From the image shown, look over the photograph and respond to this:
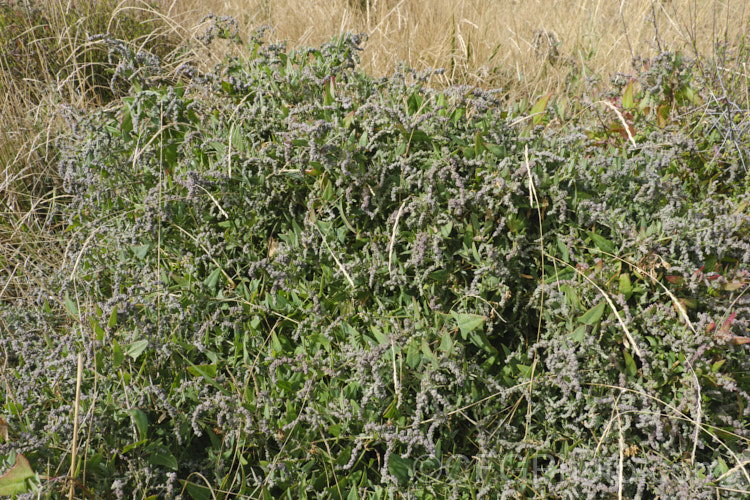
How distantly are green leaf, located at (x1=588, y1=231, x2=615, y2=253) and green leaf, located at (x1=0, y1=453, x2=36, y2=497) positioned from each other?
1762 millimetres

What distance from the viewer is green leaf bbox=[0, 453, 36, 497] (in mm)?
1573

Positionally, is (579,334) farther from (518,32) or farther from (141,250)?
(518,32)

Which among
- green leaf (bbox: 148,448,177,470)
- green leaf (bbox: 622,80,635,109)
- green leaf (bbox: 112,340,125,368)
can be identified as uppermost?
green leaf (bbox: 622,80,635,109)

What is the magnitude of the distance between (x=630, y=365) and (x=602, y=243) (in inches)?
15.3

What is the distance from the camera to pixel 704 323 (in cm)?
178

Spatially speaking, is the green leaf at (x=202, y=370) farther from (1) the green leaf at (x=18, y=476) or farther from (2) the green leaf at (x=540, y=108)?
(2) the green leaf at (x=540, y=108)

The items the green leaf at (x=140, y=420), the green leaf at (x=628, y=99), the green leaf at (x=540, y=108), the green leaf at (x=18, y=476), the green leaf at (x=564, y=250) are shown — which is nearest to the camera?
the green leaf at (x=18, y=476)

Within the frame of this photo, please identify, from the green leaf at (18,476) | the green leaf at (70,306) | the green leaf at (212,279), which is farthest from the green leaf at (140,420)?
the green leaf at (70,306)

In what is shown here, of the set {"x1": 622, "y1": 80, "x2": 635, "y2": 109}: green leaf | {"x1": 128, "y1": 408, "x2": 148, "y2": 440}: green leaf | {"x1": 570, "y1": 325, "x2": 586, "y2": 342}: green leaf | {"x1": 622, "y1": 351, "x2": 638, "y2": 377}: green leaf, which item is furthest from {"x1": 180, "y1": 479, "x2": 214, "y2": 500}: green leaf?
{"x1": 622, "y1": 80, "x2": 635, "y2": 109}: green leaf

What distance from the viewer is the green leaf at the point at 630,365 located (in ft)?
5.96

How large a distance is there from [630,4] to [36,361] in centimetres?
474

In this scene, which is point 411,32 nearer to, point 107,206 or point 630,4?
point 630,4

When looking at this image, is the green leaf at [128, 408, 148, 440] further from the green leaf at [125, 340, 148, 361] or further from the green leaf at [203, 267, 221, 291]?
the green leaf at [203, 267, 221, 291]

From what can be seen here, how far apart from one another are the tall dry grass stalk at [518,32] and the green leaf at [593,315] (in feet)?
6.80
